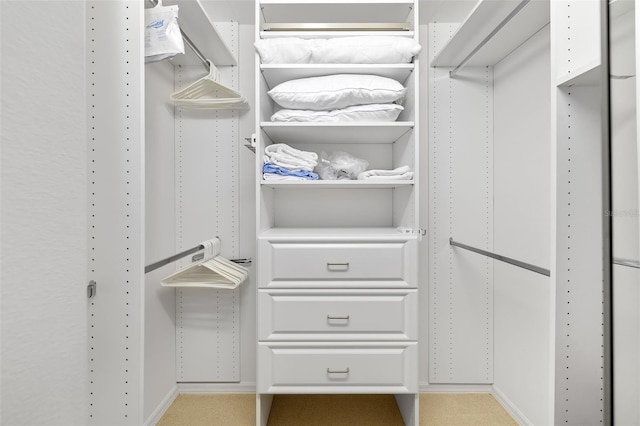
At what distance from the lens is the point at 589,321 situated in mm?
949

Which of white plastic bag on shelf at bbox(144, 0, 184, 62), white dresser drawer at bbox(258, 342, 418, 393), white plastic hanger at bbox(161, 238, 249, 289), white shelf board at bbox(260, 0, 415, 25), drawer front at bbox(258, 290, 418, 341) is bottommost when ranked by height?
white dresser drawer at bbox(258, 342, 418, 393)

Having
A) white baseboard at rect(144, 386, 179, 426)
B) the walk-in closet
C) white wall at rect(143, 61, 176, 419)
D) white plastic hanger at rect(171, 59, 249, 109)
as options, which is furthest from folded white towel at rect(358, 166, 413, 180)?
white baseboard at rect(144, 386, 179, 426)

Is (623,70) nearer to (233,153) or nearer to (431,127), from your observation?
(431,127)

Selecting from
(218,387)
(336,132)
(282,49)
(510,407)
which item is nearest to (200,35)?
(282,49)

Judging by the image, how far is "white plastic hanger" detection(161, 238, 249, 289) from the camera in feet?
5.57

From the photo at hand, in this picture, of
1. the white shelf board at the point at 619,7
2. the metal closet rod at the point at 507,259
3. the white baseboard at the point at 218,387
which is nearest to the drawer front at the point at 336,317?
the metal closet rod at the point at 507,259

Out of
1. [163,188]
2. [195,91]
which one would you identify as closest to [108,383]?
[163,188]

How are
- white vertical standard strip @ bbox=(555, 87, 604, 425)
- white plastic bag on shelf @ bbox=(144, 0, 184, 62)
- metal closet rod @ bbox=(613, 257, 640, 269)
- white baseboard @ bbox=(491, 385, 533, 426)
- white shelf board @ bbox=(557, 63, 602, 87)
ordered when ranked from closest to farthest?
1. metal closet rod @ bbox=(613, 257, 640, 269)
2. white shelf board @ bbox=(557, 63, 602, 87)
3. white vertical standard strip @ bbox=(555, 87, 604, 425)
4. white plastic bag on shelf @ bbox=(144, 0, 184, 62)
5. white baseboard @ bbox=(491, 385, 533, 426)

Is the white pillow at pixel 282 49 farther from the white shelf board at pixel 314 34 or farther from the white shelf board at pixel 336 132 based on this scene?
the white shelf board at pixel 336 132

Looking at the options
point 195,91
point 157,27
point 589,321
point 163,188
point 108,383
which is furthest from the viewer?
point 163,188

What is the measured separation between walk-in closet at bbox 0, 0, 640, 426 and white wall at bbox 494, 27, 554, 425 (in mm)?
12

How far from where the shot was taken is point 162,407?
71.2 inches

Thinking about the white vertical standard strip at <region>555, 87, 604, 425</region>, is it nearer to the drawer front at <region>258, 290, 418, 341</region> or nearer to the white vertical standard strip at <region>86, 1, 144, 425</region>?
the drawer front at <region>258, 290, 418, 341</region>

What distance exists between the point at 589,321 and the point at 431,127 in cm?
130
